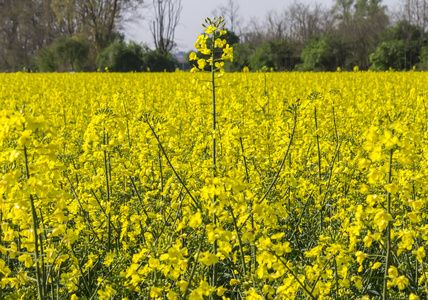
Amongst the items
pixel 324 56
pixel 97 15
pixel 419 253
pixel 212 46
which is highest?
pixel 97 15

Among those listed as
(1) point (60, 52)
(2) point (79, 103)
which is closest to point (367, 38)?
(1) point (60, 52)

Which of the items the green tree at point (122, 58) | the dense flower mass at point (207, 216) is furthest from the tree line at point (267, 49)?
the dense flower mass at point (207, 216)

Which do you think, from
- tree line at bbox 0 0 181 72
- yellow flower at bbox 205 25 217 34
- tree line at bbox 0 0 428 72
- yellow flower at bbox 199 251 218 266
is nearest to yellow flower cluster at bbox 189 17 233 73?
yellow flower at bbox 205 25 217 34

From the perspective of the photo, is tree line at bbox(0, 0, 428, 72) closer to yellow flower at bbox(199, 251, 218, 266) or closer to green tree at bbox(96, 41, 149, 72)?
green tree at bbox(96, 41, 149, 72)

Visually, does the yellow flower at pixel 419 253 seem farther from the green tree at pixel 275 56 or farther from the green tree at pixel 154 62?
the green tree at pixel 154 62

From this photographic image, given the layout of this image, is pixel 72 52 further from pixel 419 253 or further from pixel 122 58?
pixel 419 253

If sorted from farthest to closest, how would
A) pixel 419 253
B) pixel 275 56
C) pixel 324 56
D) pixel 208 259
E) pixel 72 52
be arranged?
pixel 72 52 → pixel 275 56 → pixel 324 56 → pixel 419 253 → pixel 208 259

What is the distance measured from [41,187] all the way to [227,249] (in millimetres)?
845

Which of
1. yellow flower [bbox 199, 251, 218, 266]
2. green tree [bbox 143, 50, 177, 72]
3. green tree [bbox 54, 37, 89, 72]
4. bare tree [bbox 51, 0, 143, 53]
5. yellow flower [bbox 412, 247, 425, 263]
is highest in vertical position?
bare tree [bbox 51, 0, 143, 53]

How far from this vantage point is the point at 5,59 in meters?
47.9

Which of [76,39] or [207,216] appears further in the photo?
[76,39]

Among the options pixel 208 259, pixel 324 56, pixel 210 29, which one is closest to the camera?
pixel 208 259

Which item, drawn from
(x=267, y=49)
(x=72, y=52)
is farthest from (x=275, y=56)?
(x=72, y=52)

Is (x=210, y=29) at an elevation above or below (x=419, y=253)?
above
